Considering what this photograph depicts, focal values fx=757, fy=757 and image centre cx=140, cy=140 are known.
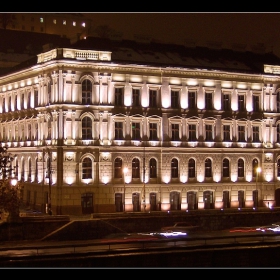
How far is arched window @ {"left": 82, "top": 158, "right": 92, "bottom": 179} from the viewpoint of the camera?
6981cm

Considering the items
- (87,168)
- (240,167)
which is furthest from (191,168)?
(87,168)

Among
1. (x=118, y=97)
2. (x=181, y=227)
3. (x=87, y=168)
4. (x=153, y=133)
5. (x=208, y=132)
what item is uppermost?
(x=118, y=97)

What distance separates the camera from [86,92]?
231 feet

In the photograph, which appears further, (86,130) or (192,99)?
(192,99)

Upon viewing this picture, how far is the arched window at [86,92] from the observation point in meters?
70.2

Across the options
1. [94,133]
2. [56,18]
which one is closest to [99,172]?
[94,133]

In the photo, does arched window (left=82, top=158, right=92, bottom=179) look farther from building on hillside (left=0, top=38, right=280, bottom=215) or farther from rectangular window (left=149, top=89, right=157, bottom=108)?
rectangular window (left=149, top=89, right=157, bottom=108)

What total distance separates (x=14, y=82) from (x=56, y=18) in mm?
49069

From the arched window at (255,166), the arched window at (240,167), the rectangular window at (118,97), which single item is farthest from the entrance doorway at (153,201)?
the arched window at (255,166)

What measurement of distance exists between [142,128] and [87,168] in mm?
7050

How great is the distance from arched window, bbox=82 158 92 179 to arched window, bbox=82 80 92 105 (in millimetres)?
5379

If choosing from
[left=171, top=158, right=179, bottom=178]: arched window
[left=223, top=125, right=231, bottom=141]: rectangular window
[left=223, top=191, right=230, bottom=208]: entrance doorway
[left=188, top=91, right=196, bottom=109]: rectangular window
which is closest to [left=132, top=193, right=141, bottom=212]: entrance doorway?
[left=171, top=158, right=179, bottom=178]: arched window

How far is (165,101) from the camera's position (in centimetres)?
7425

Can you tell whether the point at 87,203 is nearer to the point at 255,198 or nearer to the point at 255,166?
the point at 255,198
